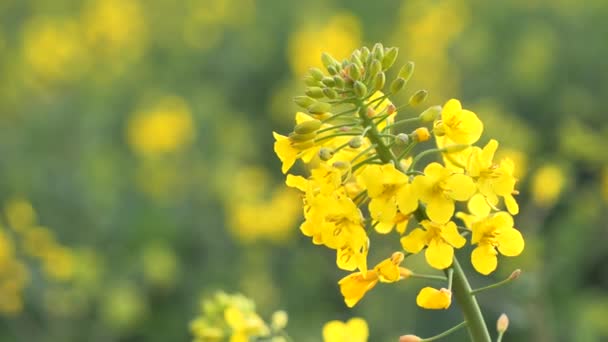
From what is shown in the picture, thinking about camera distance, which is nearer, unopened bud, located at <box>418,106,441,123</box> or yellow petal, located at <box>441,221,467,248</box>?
yellow petal, located at <box>441,221,467,248</box>

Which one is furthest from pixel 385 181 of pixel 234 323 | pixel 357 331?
pixel 234 323

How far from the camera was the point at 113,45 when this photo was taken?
8.78 meters

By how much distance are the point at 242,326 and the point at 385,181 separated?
0.69 metres

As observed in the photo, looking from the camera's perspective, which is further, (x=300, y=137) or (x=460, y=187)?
(x=300, y=137)

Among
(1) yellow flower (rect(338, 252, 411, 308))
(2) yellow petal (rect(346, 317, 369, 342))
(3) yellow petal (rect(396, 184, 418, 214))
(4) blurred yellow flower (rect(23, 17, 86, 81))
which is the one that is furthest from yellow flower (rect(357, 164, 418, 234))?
(4) blurred yellow flower (rect(23, 17, 86, 81))

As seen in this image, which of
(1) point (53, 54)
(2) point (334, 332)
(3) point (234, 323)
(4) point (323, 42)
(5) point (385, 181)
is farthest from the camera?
(1) point (53, 54)

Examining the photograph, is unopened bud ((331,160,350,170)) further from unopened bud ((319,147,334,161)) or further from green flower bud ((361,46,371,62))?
green flower bud ((361,46,371,62))

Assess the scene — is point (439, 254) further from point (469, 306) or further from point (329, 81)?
point (329, 81)

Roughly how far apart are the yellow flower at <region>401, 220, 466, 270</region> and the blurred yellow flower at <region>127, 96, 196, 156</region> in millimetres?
5205

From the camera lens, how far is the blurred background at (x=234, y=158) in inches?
186

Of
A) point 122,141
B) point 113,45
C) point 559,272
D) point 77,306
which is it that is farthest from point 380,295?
point 113,45

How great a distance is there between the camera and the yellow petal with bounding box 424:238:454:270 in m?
1.69

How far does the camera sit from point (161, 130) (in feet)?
22.3

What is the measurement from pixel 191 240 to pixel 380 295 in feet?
5.11
